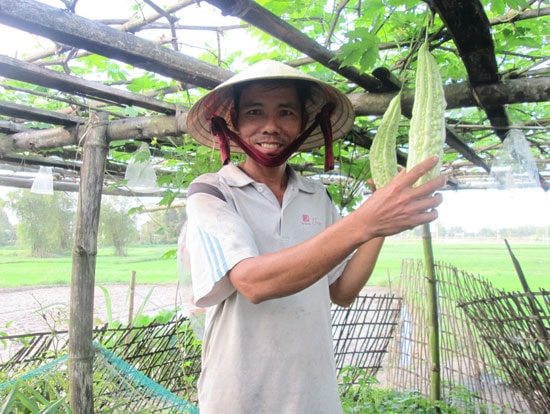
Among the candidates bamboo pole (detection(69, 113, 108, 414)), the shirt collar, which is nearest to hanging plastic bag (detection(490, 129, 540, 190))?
the shirt collar

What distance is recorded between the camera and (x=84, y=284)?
3160 millimetres

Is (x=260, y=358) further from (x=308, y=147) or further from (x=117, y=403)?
(x=117, y=403)

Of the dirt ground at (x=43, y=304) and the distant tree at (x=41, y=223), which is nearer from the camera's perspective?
the dirt ground at (x=43, y=304)

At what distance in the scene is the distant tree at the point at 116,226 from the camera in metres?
14.0

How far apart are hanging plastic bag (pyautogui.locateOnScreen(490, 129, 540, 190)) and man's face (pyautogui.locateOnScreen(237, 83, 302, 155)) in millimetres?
2054

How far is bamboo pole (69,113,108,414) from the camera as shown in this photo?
3.09 m

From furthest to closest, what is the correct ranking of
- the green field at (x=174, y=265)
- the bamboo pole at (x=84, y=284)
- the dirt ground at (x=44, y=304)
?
the green field at (x=174, y=265) < the dirt ground at (x=44, y=304) < the bamboo pole at (x=84, y=284)

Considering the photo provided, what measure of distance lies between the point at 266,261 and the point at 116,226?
13.8m

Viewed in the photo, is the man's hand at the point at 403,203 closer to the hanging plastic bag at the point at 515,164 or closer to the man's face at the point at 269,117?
the man's face at the point at 269,117

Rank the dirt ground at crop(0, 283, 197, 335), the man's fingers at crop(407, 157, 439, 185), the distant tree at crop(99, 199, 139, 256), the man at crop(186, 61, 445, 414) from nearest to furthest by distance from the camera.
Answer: the man's fingers at crop(407, 157, 439, 185), the man at crop(186, 61, 445, 414), the dirt ground at crop(0, 283, 197, 335), the distant tree at crop(99, 199, 139, 256)

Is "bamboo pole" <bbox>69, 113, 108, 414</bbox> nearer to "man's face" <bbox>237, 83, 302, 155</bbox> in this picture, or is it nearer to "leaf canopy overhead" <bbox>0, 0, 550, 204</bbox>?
"leaf canopy overhead" <bbox>0, 0, 550, 204</bbox>

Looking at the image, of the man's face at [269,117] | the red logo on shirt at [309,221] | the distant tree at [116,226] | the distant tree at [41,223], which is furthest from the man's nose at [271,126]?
the distant tree at [41,223]

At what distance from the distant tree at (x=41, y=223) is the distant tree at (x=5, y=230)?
0.89 ft

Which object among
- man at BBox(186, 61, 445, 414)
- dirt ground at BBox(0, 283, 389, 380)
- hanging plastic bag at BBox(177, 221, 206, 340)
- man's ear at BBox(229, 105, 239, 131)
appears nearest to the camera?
man at BBox(186, 61, 445, 414)
